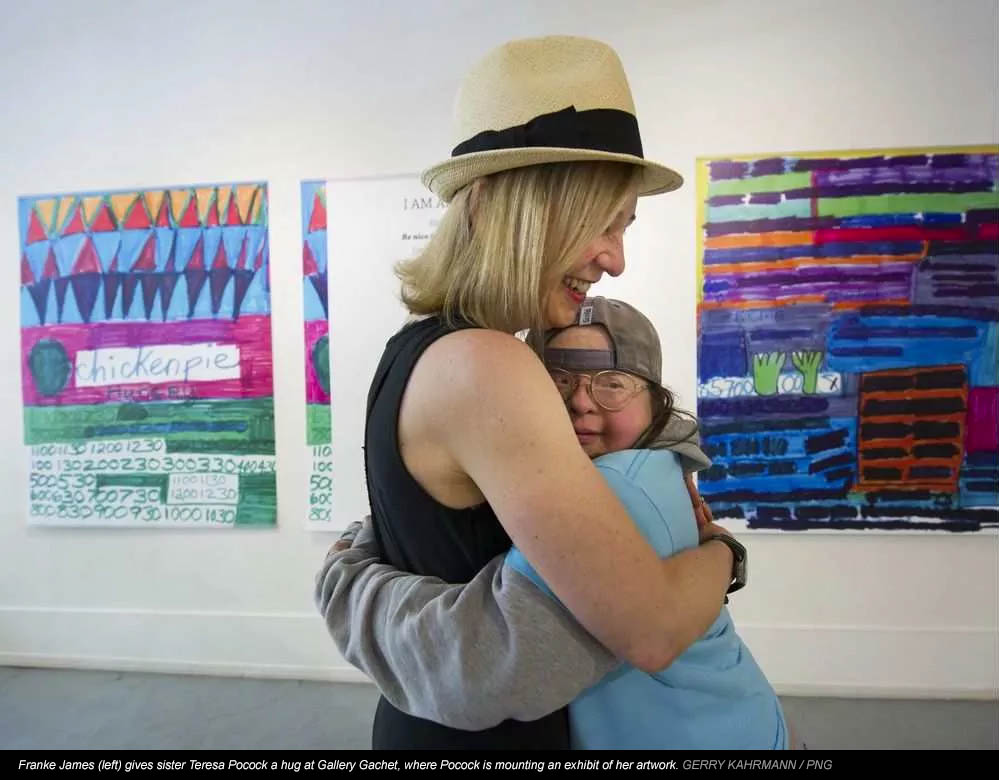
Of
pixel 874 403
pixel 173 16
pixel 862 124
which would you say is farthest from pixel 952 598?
pixel 173 16

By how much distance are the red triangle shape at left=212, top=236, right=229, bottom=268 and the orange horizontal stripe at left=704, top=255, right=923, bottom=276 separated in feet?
6.10

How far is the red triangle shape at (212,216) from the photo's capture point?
2.54 metres

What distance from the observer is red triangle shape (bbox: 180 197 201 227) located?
2.55 metres

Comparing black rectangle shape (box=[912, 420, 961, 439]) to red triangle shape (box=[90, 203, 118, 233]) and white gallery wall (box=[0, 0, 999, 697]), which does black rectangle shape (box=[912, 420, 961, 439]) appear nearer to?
white gallery wall (box=[0, 0, 999, 697])

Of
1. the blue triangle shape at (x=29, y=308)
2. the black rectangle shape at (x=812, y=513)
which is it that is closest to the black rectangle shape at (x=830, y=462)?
the black rectangle shape at (x=812, y=513)

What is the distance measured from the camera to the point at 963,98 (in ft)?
7.30

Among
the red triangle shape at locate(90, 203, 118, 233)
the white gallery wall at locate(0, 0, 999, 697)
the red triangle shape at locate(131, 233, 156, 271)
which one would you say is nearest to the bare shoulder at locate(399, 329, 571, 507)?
the white gallery wall at locate(0, 0, 999, 697)

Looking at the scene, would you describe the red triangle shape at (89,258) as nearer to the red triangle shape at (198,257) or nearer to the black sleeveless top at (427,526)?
the red triangle shape at (198,257)

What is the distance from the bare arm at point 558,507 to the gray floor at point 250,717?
1.73 meters

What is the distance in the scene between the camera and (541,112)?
86cm

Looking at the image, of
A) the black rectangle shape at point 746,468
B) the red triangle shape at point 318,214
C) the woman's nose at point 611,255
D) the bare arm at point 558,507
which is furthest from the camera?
the red triangle shape at point 318,214

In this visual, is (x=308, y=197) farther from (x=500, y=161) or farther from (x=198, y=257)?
(x=500, y=161)

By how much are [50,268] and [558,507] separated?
2.83 metres

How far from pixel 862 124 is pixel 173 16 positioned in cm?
263
